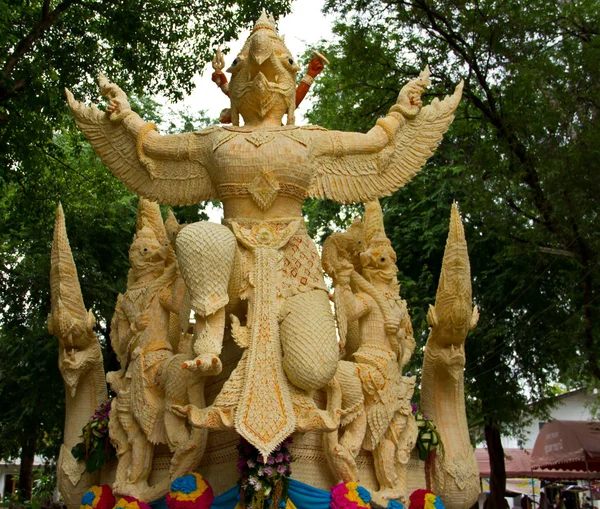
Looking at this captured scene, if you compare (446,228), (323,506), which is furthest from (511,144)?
(323,506)

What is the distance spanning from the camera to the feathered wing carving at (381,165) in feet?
24.4

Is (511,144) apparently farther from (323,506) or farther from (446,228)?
(323,506)

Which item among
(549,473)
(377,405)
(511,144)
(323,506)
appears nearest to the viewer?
(323,506)

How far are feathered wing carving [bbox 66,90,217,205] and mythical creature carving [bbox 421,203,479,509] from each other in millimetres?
2209

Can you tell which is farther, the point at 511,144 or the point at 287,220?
the point at 511,144

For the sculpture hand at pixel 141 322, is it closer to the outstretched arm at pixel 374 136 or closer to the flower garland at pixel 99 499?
the flower garland at pixel 99 499

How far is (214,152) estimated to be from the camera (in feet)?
23.4

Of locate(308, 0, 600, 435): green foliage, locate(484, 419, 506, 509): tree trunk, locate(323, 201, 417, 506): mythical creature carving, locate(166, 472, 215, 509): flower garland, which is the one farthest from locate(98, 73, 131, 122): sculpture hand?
locate(484, 419, 506, 509): tree trunk

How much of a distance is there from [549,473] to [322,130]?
13308 millimetres

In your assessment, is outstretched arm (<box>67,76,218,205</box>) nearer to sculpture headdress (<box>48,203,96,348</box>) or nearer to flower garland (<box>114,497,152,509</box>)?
sculpture headdress (<box>48,203,96,348</box>)

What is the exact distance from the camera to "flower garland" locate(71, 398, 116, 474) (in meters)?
7.45

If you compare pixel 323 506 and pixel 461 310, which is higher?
pixel 461 310

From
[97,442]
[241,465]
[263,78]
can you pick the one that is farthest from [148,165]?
[241,465]

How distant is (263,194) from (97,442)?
2596mm
